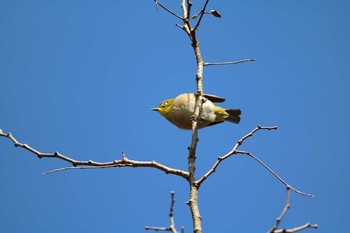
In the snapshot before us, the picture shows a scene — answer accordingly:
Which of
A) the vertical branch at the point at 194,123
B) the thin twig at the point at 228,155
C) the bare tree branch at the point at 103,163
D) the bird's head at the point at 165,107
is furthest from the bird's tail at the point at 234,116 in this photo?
the bare tree branch at the point at 103,163

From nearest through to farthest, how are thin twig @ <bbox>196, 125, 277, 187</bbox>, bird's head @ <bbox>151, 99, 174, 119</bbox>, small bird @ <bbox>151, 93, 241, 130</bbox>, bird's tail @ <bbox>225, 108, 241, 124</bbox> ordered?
thin twig @ <bbox>196, 125, 277, 187</bbox>
small bird @ <bbox>151, 93, 241, 130</bbox>
bird's head @ <bbox>151, 99, 174, 119</bbox>
bird's tail @ <bbox>225, 108, 241, 124</bbox>

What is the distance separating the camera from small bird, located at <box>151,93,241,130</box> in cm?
638

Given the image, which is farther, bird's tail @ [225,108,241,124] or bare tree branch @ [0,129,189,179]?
bird's tail @ [225,108,241,124]

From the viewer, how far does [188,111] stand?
632 cm

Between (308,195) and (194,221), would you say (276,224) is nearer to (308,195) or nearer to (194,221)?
(194,221)

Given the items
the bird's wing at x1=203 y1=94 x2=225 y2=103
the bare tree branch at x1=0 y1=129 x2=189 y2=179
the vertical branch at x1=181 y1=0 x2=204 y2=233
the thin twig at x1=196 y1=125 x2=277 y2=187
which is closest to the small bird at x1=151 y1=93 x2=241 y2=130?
the bird's wing at x1=203 y1=94 x2=225 y2=103

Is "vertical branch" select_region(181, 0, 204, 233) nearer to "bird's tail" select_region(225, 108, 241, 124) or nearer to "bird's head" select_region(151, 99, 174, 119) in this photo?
"bird's head" select_region(151, 99, 174, 119)

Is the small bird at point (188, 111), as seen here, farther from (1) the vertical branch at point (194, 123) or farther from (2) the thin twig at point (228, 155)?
(2) the thin twig at point (228, 155)

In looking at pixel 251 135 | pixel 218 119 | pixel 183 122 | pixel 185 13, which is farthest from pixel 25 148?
pixel 218 119

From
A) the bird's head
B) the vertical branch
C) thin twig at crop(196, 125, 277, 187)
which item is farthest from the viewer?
the bird's head

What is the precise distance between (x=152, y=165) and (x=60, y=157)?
74 centimetres

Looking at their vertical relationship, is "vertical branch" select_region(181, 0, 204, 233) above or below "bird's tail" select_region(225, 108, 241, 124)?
below

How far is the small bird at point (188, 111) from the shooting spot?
20.9 ft

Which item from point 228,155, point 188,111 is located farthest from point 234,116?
point 228,155
